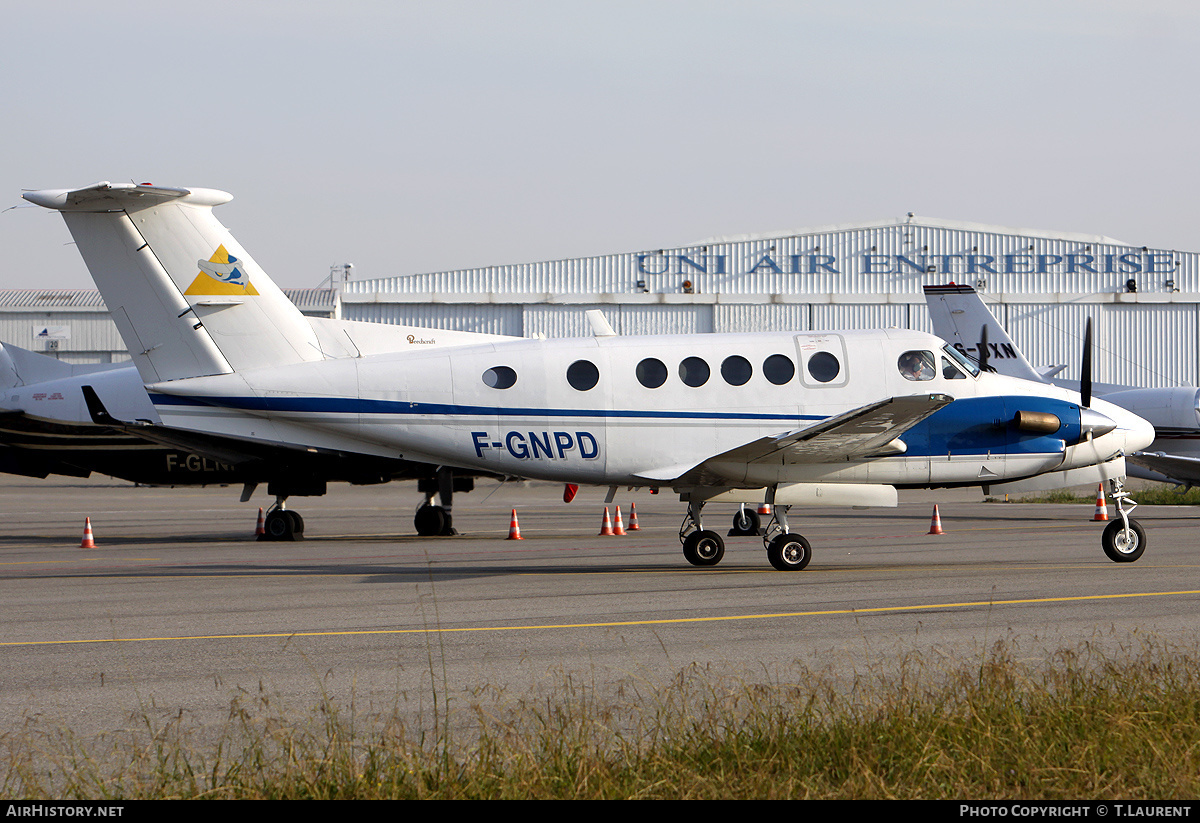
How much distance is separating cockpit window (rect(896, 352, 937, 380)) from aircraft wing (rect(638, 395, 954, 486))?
0.96m

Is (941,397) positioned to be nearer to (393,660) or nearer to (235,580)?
(393,660)

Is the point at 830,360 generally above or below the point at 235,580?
above

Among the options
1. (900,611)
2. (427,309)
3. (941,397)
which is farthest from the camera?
(427,309)

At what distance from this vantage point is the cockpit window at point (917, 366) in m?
16.0

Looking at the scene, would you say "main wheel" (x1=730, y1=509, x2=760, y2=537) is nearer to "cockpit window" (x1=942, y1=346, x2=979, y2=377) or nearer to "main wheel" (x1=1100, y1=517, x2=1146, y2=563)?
"cockpit window" (x1=942, y1=346, x2=979, y2=377)

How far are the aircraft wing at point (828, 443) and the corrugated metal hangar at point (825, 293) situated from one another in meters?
36.6

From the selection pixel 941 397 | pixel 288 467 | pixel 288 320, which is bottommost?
pixel 288 467

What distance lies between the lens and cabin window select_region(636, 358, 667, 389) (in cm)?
1593

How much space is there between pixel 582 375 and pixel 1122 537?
24.3 feet

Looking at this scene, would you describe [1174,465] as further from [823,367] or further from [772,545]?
[772,545]

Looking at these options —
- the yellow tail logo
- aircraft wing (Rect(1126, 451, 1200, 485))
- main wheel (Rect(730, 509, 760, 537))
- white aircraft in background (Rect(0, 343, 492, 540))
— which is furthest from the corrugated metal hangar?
the yellow tail logo
